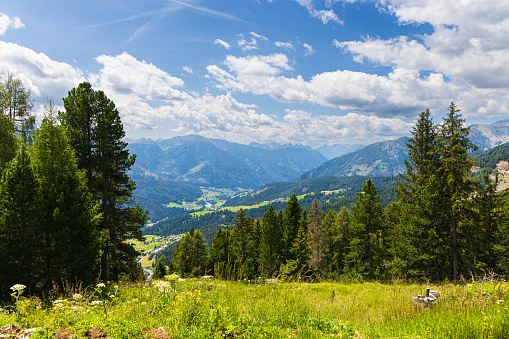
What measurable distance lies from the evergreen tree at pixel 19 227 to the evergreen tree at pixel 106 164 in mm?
4866

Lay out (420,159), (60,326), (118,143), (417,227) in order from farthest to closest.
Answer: (420,159) < (118,143) < (417,227) < (60,326)

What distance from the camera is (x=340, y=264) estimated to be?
4084cm

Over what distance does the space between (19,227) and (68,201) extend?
2453mm

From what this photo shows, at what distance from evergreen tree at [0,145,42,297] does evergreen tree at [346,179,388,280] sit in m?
24.9

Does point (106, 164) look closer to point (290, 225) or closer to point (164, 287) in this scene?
point (164, 287)

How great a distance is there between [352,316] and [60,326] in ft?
20.4

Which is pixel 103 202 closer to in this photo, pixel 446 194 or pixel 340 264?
pixel 446 194

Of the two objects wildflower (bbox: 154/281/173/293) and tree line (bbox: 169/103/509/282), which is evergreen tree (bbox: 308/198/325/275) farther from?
wildflower (bbox: 154/281/173/293)

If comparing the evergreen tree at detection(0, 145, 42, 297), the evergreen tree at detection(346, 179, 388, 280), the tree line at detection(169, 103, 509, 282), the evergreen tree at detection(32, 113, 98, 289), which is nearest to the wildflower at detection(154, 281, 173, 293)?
the tree line at detection(169, 103, 509, 282)

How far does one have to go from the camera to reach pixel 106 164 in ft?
60.2

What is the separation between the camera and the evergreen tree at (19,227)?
39.4ft

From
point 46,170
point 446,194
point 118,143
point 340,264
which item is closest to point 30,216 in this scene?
point 46,170

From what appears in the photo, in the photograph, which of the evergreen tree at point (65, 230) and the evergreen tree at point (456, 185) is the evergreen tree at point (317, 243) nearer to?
the evergreen tree at point (456, 185)

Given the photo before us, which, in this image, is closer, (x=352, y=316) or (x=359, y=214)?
(x=352, y=316)
